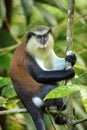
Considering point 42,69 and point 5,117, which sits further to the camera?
point 5,117

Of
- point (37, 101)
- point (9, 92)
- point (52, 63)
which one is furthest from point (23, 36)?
point (9, 92)

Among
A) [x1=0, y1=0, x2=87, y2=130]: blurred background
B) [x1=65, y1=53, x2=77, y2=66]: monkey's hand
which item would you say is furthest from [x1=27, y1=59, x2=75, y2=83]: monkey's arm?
[x1=0, y1=0, x2=87, y2=130]: blurred background

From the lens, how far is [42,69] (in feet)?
11.2

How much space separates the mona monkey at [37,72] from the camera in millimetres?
3236

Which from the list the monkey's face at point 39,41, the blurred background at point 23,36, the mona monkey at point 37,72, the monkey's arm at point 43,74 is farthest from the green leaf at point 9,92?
the blurred background at point 23,36

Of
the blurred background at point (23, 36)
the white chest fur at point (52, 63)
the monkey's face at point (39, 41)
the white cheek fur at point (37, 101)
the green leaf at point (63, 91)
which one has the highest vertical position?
the green leaf at point (63, 91)

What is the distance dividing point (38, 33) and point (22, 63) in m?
0.31

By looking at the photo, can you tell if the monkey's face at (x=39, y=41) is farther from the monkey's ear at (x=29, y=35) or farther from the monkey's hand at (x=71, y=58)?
the monkey's hand at (x=71, y=58)

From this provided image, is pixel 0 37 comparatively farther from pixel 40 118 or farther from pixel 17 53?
pixel 40 118

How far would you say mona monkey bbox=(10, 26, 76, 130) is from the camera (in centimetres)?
324

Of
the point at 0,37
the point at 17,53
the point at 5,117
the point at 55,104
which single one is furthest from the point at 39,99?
the point at 0,37

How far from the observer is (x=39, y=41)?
11.6ft

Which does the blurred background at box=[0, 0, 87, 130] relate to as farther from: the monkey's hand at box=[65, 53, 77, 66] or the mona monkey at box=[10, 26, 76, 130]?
the monkey's hand at box=[65, 53, 77, 66]

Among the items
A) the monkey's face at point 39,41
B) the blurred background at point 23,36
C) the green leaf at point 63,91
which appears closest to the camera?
the green leaf at point 63,91
